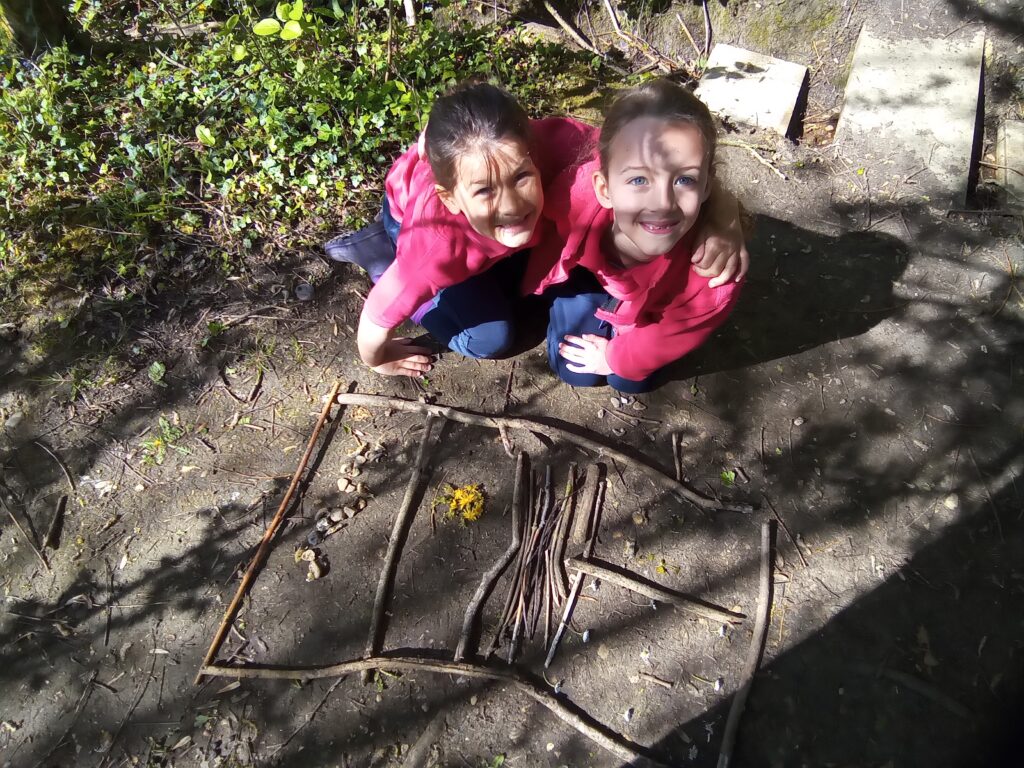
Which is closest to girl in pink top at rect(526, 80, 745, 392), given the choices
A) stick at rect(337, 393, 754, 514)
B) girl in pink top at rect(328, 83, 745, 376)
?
girl in pink top at rect(328, 83, 745, 376)

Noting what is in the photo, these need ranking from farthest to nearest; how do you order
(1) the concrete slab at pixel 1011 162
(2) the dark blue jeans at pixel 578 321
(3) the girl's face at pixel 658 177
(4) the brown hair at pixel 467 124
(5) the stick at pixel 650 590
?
1. (1) the concrete slab at pixel 1011 162
2. (2) the dark blue jeans at pixel 578 321
3. (5) the stick at pixel 650 590
4. (4) the brown hair at pixel 467 124
5. (3) the girl's face at pixel 658 177

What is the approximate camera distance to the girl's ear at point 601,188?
6.65ft

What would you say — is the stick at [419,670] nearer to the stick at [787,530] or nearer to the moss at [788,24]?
the stick at [787,530]

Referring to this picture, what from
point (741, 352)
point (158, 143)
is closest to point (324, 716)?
point (741, 352)

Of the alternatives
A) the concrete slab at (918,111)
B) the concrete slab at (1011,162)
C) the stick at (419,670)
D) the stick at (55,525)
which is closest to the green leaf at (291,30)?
the stick at (55,525)

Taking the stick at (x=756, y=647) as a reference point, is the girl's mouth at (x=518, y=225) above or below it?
above

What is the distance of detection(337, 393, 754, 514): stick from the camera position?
2.81 meters

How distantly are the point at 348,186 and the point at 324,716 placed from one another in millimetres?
2704

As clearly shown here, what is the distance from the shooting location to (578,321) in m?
2.88

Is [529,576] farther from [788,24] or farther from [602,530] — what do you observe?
[788,24]

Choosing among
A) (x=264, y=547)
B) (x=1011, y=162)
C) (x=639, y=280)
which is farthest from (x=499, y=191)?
(x=1011, y=162)

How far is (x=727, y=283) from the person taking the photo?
222 cm

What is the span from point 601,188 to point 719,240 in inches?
18.1

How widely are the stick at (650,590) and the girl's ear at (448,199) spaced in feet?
5.19
